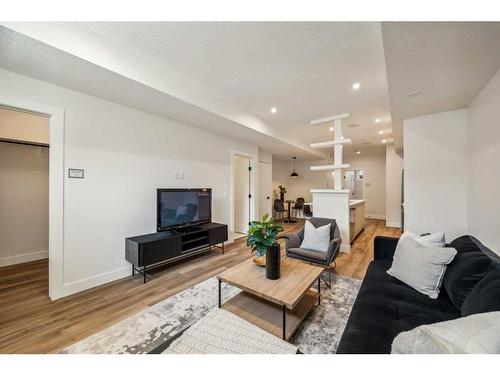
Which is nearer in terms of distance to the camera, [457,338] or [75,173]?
[457,338]

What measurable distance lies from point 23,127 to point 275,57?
3890 millimetres

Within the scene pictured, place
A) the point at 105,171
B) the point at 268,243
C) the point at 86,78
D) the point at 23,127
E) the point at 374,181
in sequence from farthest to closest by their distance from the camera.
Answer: the point at 374,181
the point at 23,127
the point at 105,171
the point at 86,78
the point at 268,243

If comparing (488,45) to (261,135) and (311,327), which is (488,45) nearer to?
(311,327)

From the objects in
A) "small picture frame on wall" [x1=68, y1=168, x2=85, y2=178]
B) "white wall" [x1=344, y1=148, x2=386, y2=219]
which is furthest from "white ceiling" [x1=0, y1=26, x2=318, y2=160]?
"white wall" [x1=344, y1=148, x2=386, y2=219]

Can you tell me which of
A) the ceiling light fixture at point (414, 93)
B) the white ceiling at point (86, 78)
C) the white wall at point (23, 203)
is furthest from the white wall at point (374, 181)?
the white wall at point (23, 203)

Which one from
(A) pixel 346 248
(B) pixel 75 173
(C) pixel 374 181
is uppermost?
(C) pixel 374 181

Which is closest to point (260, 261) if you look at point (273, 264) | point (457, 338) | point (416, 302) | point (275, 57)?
point (273, 264)

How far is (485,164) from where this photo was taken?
2109 millimetres

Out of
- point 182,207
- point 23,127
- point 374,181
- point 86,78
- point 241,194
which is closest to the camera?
point 86,78

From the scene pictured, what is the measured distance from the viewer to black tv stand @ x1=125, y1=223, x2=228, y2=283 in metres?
2.56

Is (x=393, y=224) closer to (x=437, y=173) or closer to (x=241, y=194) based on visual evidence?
(x=437, y=173)

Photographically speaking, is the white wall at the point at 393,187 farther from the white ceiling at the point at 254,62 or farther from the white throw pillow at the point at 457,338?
the white throw pillow at the point at 457,338

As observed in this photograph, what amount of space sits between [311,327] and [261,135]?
140 inches

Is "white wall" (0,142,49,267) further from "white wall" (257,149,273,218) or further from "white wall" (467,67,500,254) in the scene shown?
"white wall" (467,67,500,254)
